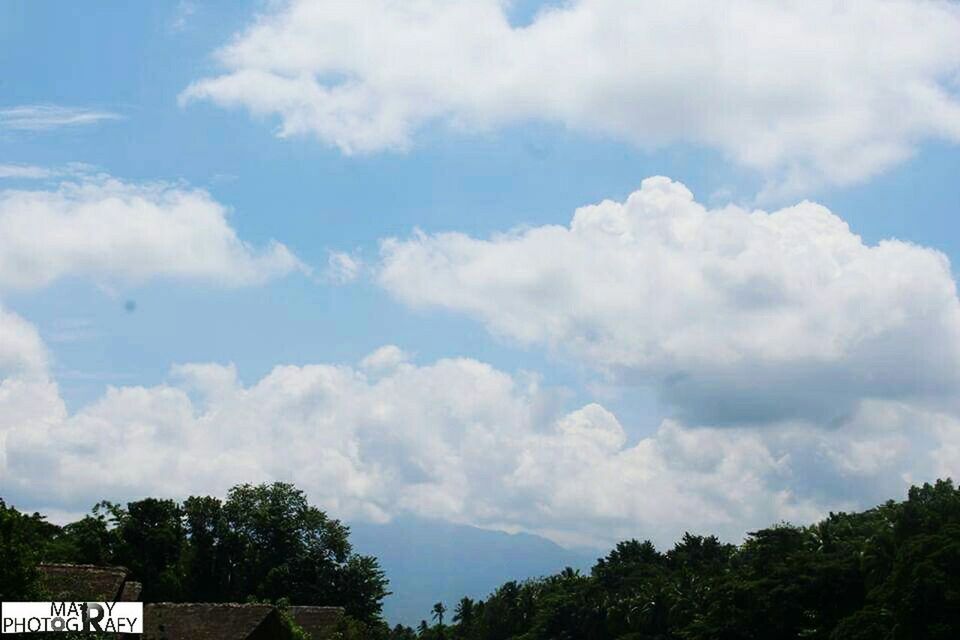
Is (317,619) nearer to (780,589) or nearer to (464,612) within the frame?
Result: (780,589)

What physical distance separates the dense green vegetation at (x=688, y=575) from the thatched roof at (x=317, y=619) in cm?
128

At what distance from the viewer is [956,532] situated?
60.0 metres

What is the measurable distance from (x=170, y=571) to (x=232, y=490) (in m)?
11.8

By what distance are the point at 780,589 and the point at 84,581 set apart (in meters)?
52.4

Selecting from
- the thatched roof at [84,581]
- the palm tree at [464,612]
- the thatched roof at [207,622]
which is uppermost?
the palm tree at [464,612]

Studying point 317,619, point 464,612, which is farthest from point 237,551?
point 464,612

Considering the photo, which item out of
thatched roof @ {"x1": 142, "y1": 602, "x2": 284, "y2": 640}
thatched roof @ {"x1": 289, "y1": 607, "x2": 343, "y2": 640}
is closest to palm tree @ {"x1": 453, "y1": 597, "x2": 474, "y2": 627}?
thatched roof @ {"x1": 289, "y1": 607, "x2": 343, "y2": 640}

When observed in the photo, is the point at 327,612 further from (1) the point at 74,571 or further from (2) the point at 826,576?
(2) the point at 826,576

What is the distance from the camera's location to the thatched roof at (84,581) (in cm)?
3469

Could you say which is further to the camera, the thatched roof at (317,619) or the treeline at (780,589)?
the thatched roof at (317,619)

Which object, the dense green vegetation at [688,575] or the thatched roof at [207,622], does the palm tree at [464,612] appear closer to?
the dense green vegetation at [688,575]

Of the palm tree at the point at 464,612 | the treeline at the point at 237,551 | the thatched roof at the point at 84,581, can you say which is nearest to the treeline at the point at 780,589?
the palm tree at the point at 464,612

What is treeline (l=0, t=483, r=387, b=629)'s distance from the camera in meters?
75.8

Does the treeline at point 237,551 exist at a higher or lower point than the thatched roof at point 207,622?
higher
